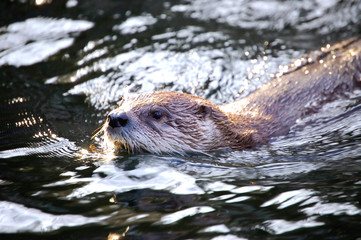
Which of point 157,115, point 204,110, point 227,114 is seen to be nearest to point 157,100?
point 157,115

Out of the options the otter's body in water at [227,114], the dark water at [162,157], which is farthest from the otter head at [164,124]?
the dark water at [162,157]

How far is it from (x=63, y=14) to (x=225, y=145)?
15.3 ft

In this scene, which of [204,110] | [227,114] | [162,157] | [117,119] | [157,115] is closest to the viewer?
[117,119]

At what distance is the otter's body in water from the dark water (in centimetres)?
14

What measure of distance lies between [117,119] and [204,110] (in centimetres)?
93

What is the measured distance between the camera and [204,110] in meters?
4.40

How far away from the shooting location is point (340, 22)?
729 cm

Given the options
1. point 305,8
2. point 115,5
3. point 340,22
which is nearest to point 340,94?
point 340,22

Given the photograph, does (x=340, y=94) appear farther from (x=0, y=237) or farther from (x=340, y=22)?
(x=0, y=237)

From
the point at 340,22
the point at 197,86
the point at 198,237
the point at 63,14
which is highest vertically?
the point at 63,14

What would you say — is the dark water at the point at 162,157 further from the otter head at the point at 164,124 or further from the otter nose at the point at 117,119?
the otter nose at the point at 117,119

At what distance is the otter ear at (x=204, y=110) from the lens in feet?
14.4

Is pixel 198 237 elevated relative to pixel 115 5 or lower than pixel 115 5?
lower

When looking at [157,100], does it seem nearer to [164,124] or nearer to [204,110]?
[164,124]
